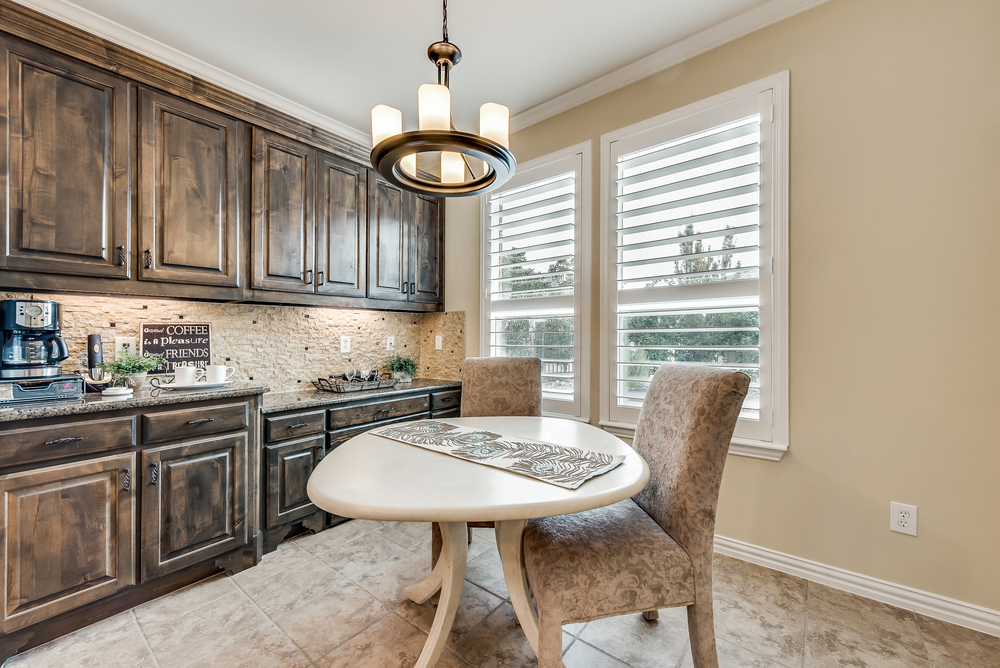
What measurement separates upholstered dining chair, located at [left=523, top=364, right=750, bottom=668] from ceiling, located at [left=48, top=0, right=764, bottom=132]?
191cm

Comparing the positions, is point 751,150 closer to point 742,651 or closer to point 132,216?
point 742,651

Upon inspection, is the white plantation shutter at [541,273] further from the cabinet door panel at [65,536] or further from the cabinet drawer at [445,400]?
the cabinet door panel at [65,536]

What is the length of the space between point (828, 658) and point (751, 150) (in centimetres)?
223

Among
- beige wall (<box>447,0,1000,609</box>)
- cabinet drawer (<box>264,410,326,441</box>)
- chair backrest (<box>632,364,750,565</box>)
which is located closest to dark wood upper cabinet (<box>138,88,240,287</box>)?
cabinet drawer (<box>264,410,326,441</box>)

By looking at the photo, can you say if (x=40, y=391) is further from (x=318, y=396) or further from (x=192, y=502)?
(x=318, y=396)

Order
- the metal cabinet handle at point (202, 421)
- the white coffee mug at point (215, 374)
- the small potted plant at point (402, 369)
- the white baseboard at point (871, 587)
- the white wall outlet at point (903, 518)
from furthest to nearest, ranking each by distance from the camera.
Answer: the small potted plant at point (402, 369) → the white coffee mug at point (215, 374) → the metal cabinet handle at point (202, 421) → the white wall outlet at point (903, 518) → the white baseboard at point (871, 587)

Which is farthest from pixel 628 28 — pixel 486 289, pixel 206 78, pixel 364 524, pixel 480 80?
pixel 364 524

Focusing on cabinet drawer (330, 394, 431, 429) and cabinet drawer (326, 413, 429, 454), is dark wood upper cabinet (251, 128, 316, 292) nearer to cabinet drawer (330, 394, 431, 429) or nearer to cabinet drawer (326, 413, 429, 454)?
cabinet drawer (330, 394, 431, 429)

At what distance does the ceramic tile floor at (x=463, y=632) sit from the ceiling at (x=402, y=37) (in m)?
2.75

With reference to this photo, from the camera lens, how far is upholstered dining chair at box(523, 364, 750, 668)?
1.22 metres

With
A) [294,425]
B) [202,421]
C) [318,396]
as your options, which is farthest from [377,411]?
[202,421]

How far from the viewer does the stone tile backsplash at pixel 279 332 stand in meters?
2.17

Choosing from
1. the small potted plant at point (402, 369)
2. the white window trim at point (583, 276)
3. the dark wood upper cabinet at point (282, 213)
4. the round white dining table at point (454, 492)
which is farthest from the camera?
the small potted plant at point (402, 369)

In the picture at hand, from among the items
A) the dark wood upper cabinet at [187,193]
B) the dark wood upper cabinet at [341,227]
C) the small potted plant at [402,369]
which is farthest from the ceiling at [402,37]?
the small potted plant at [402,369]
